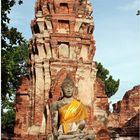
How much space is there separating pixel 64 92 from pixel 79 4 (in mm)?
8296

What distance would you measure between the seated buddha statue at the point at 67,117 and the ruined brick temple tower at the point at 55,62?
6182mm

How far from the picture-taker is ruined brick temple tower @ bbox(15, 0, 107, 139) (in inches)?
597

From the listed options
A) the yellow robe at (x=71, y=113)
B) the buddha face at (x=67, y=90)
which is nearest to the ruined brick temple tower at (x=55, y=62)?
the buddha face at (x=67, y=90)

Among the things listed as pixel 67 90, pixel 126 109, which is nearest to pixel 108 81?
pixel 126 109

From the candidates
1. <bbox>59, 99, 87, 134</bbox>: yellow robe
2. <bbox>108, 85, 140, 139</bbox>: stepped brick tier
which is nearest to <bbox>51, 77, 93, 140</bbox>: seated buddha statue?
<bbox>59, 99, 87, 134</bbox>: yellow robe

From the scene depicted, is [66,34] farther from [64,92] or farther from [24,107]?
[64,92]

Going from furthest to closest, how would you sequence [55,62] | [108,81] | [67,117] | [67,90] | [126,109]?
[108,81] → [126,109] → [55,62] → [67,90] → [67,117]

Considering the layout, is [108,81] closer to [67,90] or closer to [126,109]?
[126,109]

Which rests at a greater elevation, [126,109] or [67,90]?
[67,90]

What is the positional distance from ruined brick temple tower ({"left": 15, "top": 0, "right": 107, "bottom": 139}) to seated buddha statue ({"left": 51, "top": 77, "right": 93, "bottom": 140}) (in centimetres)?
618

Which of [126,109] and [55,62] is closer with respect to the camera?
[55,62]

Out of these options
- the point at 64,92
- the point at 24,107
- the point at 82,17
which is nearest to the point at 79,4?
the point at 82,17

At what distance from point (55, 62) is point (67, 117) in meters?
7.19

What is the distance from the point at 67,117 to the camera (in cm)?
829
